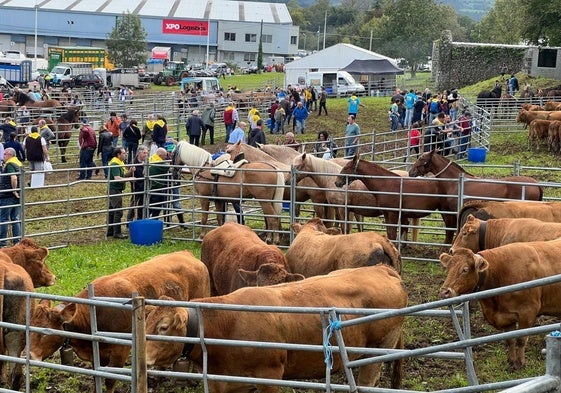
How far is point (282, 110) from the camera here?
31.6 m

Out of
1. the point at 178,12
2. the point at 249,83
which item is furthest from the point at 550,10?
the point at 178,12

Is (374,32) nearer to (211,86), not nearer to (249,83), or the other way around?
(249,83)

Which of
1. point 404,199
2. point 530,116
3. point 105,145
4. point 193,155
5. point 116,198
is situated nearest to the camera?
point 404,199

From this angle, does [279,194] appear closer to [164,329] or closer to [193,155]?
[193,155]

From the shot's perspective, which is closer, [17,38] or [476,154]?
[476,154]

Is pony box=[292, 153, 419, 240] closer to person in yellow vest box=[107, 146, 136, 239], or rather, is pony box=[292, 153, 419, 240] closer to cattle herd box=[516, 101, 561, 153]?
person in yellow vest box=[107, 146, 136, 239]

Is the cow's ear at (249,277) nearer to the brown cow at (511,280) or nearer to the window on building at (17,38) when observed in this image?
the brown cow at (511,280)

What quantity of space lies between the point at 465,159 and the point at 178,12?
256 ft

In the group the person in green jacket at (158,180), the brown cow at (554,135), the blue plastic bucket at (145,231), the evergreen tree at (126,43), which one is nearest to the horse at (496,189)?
the blue plastic bucket at (145,231)

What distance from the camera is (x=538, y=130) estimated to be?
1077 inches

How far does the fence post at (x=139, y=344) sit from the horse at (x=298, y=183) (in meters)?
8.57

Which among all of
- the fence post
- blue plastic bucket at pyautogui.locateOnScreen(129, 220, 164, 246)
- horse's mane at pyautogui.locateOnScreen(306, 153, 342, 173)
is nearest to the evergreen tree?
horse's mane at pyautogui.locateOnScreen(306, 153, 342, 173)

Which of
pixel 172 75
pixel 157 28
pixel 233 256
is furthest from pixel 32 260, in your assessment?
pixel 157 28

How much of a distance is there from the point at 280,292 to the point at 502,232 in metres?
4.19
